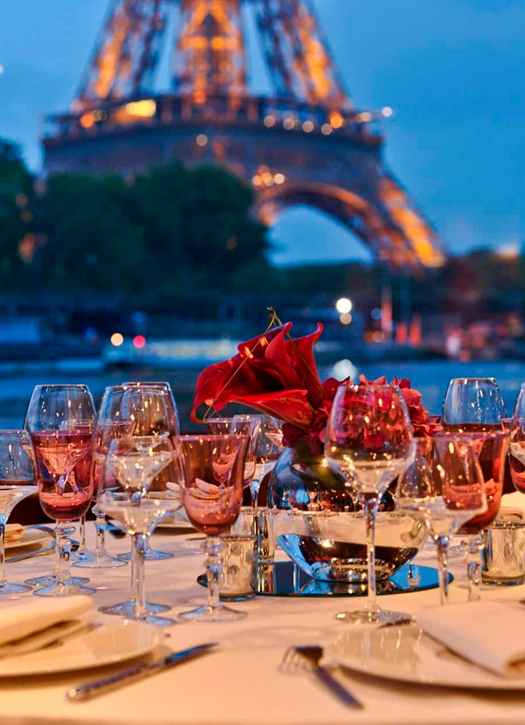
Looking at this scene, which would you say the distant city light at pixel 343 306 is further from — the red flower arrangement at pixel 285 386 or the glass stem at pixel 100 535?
the red flower arrangement at pixel 285 386

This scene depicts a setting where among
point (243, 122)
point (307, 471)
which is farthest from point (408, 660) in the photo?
point (243, 122)

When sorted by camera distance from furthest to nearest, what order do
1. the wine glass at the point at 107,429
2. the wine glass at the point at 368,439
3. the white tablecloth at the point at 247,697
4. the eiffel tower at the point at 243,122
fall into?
the eiffel tower at the point at 243,122
the wine glass at the point at 107,429
the wine glass at the point at 368,439
the white tablecloth at the point at 247,697

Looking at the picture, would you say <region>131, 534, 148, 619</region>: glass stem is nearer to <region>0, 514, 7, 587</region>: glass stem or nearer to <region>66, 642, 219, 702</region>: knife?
<region>66, 642, 219, 702</region>: knife

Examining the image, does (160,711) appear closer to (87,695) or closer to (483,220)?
(87,695)

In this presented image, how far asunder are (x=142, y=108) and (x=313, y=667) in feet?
122

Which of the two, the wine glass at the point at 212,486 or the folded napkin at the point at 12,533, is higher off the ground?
the wine glass at the point at 212,486

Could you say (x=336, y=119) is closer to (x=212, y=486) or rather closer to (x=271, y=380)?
(x=271, y=380)

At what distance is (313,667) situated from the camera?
54.3 inches

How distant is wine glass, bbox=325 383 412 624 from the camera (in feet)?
5.29

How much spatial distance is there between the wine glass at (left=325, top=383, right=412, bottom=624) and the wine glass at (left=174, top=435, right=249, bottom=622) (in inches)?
5.6

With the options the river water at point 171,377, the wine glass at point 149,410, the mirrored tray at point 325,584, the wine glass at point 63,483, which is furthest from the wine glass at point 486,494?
the river water at point 171,377

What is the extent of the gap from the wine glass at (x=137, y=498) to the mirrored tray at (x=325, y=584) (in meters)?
0.24

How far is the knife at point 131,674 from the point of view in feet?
4.15

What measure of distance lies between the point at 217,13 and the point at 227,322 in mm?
10883
